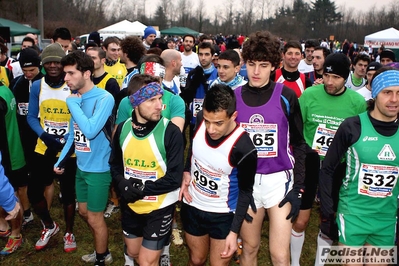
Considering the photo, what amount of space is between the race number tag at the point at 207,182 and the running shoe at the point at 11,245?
2.80m

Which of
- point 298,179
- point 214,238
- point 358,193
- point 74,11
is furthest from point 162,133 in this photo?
point 74,11

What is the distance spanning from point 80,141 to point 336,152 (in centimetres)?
249

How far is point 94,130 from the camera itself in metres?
3.51

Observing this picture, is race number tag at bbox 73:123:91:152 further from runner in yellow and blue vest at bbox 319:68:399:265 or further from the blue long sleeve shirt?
runner in yellow and blue vest at bbox 319:68:399:265

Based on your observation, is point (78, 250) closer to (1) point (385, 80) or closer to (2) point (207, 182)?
(2) point (207, 182)

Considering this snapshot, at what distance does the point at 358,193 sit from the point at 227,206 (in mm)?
1106

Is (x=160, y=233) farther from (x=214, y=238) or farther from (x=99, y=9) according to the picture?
(x=99, y=9)

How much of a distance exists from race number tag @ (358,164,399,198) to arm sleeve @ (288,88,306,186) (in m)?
0.48

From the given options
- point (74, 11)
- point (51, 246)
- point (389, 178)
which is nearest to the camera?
point (389, 178)

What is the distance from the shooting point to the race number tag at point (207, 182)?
9.81ft

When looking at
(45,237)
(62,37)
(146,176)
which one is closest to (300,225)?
(146,176)

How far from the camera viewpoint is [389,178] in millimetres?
2971

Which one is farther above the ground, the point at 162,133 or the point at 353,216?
the point at 162,133

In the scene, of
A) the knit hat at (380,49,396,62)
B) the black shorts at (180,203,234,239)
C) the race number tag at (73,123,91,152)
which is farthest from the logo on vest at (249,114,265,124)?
the knit hat at (380,49,396,62)
